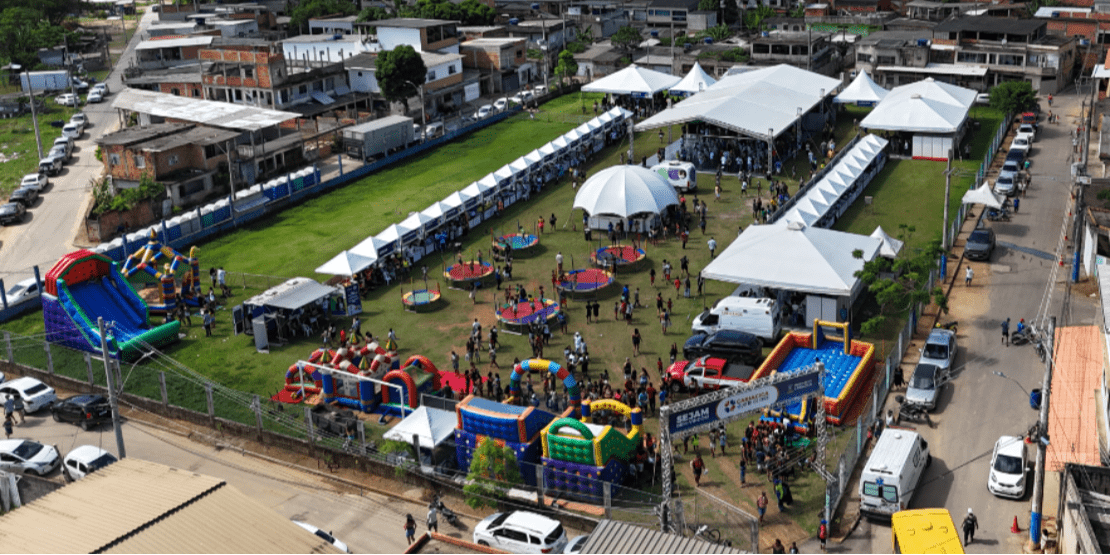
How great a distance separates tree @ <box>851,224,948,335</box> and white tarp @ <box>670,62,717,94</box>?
1431 inches

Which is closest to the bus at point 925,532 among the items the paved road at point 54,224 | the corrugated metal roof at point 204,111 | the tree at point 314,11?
the paved road at point 54,224

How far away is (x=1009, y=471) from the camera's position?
30594 mm

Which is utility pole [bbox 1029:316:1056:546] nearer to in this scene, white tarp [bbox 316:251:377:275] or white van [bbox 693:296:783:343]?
white van [bbox 693:296:783:343]

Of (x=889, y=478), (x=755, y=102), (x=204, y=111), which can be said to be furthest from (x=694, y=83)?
(x=889, y=478)

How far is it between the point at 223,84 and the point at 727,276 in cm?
5342

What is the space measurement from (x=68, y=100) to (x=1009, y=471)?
91.1 m

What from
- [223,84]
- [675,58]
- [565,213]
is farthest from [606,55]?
[565,213]

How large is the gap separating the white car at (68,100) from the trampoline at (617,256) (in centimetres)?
6578

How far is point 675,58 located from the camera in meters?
91.9

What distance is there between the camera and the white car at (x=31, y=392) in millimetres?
38938

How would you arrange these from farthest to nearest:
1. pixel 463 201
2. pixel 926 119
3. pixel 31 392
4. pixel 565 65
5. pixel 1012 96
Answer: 1. pixel 565 65
2. pixel 1012 96
3. pixel 926 119
4. pixel 463 201
5. pixel 31 392

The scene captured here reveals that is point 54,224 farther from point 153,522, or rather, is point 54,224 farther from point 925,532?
point 925,532

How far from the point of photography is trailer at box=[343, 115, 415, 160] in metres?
73.1

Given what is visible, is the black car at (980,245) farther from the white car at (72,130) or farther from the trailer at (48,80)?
the trailer at (48,80)
